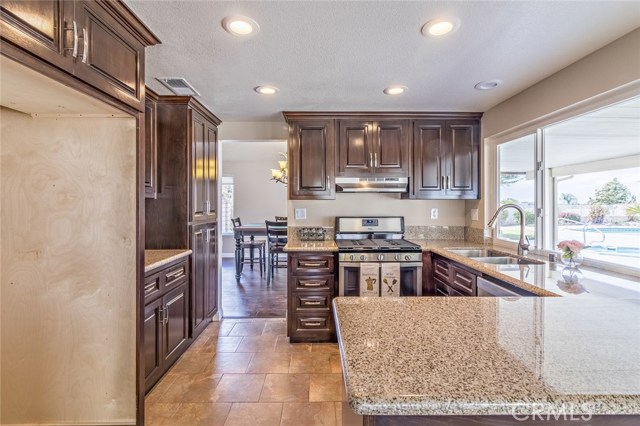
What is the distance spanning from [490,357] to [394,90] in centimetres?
234

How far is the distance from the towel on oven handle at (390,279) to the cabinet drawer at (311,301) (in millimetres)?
533

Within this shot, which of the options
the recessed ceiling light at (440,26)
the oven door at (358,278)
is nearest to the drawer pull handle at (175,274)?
the oven door at (358,278)

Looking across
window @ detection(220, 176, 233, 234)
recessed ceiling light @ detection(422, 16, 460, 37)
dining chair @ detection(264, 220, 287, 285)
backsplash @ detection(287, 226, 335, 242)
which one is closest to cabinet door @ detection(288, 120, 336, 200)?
→ backsplash @ detection(287, 226, 335, 242)

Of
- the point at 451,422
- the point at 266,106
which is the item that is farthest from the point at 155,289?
the point at 451,422

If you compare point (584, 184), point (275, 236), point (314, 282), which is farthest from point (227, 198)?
point (584, 184)

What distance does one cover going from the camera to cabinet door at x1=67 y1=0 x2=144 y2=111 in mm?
1296

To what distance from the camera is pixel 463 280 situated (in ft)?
7.85

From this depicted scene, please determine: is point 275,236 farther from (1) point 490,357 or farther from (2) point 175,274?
(1) point 490,357

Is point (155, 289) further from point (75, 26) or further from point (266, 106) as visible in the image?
point (266, 106)

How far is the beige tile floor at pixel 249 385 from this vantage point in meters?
1.91

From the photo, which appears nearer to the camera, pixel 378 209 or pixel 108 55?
pixel 108 55

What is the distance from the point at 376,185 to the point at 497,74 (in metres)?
1.41

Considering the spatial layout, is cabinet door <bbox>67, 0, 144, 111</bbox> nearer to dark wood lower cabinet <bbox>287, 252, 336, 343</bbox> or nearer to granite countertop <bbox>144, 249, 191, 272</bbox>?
granite countertop <bbox>144, 249, 191, 272</bbox>

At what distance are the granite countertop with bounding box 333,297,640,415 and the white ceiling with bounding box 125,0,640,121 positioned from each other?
145cm
